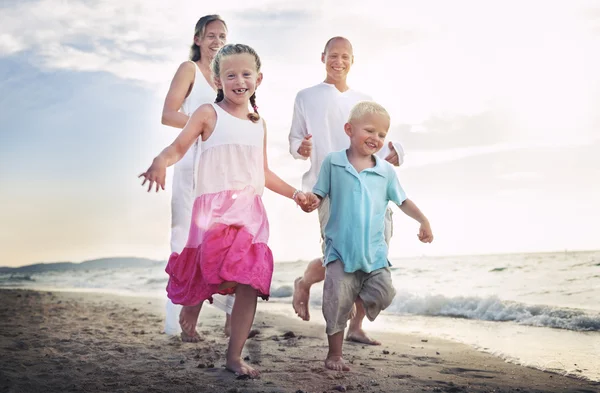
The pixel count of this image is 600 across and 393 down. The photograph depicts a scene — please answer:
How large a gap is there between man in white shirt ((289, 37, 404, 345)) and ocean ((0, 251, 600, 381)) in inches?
59.6

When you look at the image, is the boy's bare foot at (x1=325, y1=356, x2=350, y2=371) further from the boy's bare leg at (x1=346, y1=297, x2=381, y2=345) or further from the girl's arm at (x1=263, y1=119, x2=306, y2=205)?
the boy's bare leg at (x1=346, y1=297, x2=381, y2=345)

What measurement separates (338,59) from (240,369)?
2.54 meters

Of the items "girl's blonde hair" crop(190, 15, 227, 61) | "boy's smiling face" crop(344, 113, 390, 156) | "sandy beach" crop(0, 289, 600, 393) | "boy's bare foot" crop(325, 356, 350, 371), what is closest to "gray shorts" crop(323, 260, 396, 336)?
"boy's bare foot" crop(325, 356, 350, 371)

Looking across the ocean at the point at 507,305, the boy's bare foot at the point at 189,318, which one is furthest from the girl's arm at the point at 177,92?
the ocean at the point at 507,305

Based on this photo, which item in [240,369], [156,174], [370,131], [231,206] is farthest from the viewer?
[370,131]

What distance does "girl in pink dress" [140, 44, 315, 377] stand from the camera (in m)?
3.49

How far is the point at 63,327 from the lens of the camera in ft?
20.9

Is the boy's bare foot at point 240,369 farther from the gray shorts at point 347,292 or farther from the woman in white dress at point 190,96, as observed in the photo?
the woman in white dress at point 190,96

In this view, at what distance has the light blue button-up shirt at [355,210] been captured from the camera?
3707mm

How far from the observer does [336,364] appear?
3.72 m

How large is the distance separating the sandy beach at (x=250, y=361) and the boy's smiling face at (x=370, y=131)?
139cm

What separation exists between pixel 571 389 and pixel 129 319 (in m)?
5.37

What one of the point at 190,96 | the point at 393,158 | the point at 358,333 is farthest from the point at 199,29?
the point at 358,333

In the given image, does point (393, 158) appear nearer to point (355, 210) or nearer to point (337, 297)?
point (355, 210)
